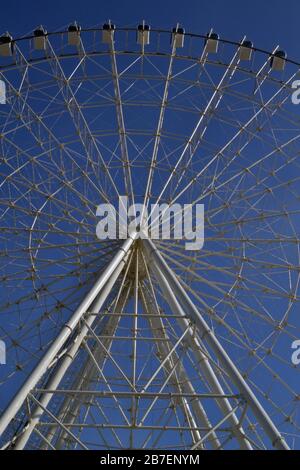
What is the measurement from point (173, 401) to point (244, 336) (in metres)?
3.91

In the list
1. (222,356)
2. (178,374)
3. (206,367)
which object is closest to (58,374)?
(206,367)

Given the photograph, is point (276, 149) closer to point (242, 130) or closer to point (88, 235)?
point (242, 130)

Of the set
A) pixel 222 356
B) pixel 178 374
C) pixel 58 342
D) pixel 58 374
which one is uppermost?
pixel 58 342

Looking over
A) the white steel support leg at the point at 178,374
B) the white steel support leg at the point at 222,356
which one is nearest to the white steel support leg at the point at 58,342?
the white steel support leg at the point at 222,356

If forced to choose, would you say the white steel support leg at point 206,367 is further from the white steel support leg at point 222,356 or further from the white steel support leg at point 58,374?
the white steel support leg at point 58,374

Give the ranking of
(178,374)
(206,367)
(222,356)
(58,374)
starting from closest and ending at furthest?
(222,356) < (58,374) < (206,367) < (178,374)

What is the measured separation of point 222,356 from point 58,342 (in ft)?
12.9

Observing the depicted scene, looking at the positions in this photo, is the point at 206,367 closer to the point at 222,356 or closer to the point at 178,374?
the point at 222,356

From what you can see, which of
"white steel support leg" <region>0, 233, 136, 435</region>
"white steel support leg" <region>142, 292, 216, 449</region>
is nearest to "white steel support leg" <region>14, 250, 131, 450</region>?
"white steel support leg" <region>0, 233, 136, 435</region>

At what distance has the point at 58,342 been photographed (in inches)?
586

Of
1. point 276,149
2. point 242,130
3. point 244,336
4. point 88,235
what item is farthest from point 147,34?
point 244,336

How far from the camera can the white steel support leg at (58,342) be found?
13109mm

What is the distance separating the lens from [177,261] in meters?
22.1
